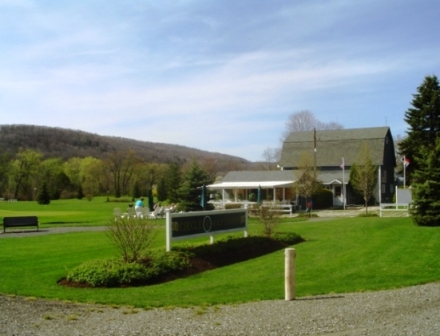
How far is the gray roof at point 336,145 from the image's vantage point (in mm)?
56531

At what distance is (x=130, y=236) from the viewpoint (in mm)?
13102

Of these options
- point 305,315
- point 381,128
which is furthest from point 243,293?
point 381,128

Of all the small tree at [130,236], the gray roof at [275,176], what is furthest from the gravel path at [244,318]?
the gray roof at [275,176]

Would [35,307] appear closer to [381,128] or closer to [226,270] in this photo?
[226,270]

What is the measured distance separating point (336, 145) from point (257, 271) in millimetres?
46680

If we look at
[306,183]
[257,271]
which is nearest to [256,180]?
[306,183]

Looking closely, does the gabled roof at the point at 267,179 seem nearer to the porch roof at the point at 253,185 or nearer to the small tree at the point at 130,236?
the porch roof at the point at 253,185

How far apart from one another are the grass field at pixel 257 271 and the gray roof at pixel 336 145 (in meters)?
36.0

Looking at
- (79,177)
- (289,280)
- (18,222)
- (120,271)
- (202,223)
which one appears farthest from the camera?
(79,177)

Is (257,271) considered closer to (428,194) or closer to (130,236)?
(130,236)

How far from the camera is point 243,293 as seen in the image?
10.8m

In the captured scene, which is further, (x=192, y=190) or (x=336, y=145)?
(x=336, y=145)

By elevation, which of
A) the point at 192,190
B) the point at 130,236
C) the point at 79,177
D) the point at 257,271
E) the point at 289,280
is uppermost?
the point at 79,177

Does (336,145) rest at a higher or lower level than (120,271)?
higher
